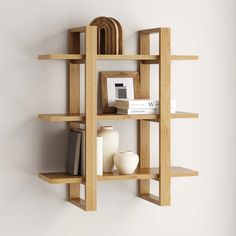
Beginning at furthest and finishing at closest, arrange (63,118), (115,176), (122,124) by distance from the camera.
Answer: (122,124) < (115,176) < (63,118)

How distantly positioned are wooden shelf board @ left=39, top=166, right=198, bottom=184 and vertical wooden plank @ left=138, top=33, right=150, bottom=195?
0.23 feet

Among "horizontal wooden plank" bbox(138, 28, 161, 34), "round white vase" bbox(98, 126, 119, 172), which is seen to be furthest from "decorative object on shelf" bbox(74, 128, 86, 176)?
"horizontal wooden plank" bbox(138, 28, 161, 34)

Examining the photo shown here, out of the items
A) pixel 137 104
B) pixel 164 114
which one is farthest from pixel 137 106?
→ pixel 164 114

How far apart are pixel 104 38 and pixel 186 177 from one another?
79 cm

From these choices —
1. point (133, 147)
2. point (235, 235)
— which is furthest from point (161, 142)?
point (235, 235)

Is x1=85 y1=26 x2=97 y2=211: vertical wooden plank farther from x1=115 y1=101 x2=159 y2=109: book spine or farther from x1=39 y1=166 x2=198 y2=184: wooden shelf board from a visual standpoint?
x1=115 y1=101 x2=159 y2=109: book spine

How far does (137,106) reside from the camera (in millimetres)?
2719

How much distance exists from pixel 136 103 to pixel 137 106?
1 cm

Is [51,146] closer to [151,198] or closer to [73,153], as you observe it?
[73,153]

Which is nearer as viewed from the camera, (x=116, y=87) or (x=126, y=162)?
(x=126, y=162)

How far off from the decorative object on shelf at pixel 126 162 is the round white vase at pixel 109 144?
0.04 metres

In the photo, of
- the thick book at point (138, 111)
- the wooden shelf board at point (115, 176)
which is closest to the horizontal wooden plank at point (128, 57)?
the thick book at point (138, 111)

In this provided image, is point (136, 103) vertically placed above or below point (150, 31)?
below

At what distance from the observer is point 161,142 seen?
9.03 ft
